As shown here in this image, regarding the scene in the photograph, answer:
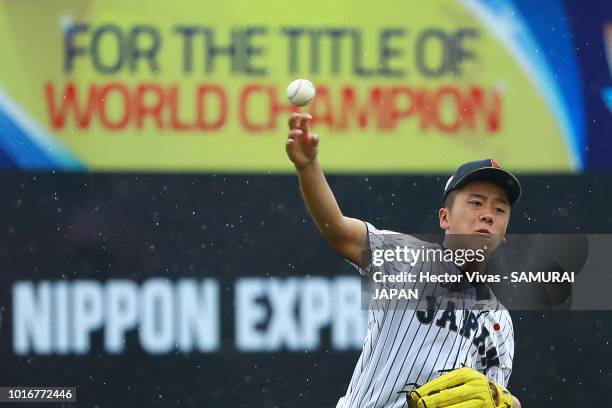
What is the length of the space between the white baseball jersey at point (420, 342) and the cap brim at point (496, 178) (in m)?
0.23

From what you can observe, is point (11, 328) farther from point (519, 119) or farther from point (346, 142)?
point (519, 119)

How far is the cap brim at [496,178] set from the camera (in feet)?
10.6

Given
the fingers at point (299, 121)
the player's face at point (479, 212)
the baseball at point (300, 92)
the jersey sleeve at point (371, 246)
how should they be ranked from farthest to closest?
→ 1. the baseball at point (300, 92)
2. the player's face at point (479, 212)
3. the jersey sleeve at point (371, 246)
4. the fingers at point (299, 121)

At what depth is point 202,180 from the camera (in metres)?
4.41

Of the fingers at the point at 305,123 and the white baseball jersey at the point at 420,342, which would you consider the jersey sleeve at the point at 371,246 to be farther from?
the fingers at the point at 305,123

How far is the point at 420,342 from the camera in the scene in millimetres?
3131

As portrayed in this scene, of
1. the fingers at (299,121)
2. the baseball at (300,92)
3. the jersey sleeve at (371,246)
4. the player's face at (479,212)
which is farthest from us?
the baseball at (300,92)

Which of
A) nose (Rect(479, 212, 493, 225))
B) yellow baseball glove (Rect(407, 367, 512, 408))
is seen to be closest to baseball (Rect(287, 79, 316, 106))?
nose (Rect(479, 212, 493, 225))

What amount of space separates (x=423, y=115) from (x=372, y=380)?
1582 mm

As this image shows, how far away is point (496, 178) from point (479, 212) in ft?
0.34

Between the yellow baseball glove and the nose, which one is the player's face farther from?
the yellow baseball glove

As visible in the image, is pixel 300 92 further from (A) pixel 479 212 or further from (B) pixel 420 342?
(B) pixel 420 342

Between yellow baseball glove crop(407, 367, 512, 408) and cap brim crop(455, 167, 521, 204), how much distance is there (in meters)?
0.52

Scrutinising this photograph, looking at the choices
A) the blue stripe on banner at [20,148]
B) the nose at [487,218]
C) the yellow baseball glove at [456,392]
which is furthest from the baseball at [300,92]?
the blue stripe on banner at [20,148]
